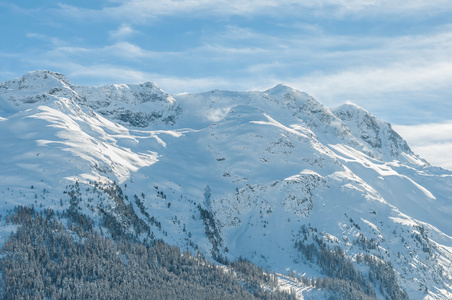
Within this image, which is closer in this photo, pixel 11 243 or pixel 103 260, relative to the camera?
pixel 11 243

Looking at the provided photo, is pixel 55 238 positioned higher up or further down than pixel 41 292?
higher up

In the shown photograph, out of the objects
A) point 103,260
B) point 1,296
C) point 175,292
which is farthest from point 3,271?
point 175,292

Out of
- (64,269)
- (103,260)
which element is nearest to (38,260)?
(64,269)

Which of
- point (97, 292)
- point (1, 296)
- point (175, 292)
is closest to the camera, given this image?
point (1, 296)

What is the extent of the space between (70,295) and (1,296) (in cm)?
2242

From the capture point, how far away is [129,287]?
627 ft

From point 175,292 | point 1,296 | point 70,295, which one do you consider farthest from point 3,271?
point 175,292

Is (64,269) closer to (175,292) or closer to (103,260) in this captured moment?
(103,260)

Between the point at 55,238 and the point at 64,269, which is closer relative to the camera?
the point at 64,269

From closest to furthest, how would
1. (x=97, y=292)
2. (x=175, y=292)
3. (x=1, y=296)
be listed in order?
(x=1, y=296), (x=97, y=292), (x=175, y=292)

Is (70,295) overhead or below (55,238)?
below

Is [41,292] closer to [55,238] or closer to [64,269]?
[64,269]

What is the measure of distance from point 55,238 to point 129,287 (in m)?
36.8

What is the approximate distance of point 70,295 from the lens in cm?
17600
